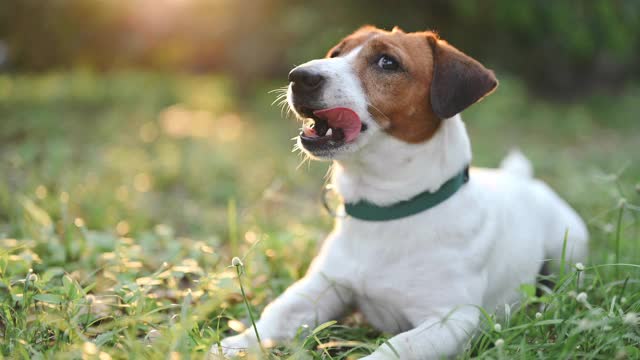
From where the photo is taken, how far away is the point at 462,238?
2.82 m

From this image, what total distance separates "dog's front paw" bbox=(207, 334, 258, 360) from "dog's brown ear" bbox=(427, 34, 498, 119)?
4.20 feet

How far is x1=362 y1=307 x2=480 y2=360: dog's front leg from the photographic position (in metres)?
2.45

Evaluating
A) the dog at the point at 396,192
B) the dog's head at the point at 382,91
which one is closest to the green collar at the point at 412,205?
the dog at the point at 396,192

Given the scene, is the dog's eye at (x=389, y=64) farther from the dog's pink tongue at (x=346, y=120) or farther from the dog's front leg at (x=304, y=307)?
the dog's front leg at (x=304, y=307)

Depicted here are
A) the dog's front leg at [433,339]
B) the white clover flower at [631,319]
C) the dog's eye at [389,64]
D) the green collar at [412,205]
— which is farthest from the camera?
the dog's eye at [389,64]

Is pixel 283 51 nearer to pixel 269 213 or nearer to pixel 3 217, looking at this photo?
pixel 269 213

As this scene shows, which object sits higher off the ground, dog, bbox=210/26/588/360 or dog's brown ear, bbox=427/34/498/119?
dog's brown ear, bbox=427/34/498/119

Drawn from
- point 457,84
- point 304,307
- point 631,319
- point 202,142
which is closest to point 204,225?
point 304,307

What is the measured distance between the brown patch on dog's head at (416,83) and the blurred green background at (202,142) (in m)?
0.83

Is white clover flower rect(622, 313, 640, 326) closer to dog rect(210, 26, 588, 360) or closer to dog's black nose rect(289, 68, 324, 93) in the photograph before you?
dog rect(210, 26, 588, 360)

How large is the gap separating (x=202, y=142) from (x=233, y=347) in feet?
18.8

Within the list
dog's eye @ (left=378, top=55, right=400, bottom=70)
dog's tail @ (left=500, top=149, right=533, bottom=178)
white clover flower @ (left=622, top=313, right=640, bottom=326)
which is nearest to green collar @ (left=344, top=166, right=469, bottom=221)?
dog's eye @ (left=378, top=55, right=400, bottom=70)

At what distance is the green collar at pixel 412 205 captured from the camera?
2836 mm

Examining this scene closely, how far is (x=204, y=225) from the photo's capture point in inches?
188
